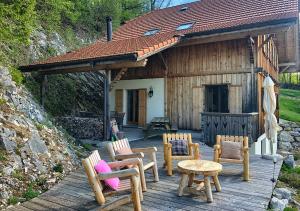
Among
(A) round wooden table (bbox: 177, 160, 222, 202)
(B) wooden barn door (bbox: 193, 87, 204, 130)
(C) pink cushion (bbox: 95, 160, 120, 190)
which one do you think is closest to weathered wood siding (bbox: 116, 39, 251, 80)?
(B) wooden barn door (bbox: 193, 87, 204, 130)

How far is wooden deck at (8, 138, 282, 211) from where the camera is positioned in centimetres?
446

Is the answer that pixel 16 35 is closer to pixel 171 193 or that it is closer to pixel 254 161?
pixel 171 193

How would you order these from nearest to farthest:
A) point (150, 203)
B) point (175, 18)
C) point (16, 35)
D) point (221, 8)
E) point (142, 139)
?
point (150, 203) < point (16, 35) < point (142, 139) < point (221, 8) < point (175, 18)

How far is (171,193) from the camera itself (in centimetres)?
498

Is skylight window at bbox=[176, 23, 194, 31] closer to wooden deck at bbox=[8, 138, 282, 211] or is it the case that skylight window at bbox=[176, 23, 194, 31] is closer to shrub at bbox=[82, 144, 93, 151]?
shrub at bbox=[82, 144, 93, 151]

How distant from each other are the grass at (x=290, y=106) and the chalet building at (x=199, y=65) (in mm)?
9683

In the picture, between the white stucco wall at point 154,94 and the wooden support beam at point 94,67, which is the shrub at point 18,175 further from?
the white stucco wall at point 154,94

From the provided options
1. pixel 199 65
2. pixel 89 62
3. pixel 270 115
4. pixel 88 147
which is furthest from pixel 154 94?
pixel 270 115

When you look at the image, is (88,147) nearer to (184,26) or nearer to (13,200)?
(13,200)

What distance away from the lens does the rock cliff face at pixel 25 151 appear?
5.24 metres

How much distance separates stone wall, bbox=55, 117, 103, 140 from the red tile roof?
2.39 m

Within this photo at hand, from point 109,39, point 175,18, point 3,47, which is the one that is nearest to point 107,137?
point 3,47

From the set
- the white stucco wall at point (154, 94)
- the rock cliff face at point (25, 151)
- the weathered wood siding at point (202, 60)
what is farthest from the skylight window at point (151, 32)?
the rock cliff face at point (25, 151)

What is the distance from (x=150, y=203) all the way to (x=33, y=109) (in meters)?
5.41
